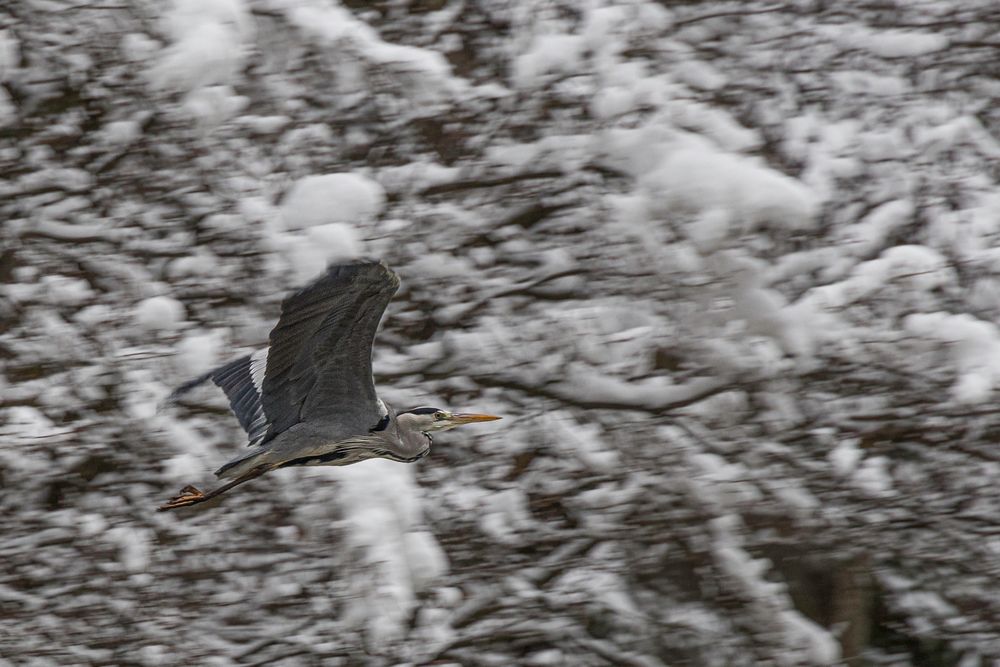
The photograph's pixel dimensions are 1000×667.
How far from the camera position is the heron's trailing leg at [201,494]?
4230 mm

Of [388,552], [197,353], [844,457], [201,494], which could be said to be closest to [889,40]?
[844,457]

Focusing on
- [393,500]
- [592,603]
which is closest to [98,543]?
[393,500]

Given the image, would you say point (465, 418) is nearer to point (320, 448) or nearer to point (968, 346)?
point (320, 448)

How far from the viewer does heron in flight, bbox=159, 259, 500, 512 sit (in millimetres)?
3797

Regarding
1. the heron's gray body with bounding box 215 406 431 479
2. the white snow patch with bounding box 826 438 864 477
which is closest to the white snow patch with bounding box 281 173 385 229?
the heron's gray body with bounding box 215 406 431 479

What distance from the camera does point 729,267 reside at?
17.1 feet

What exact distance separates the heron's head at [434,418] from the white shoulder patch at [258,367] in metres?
0.45

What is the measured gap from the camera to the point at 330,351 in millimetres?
4039

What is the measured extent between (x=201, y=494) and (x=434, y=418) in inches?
30.7

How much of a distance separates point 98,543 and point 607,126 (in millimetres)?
2435

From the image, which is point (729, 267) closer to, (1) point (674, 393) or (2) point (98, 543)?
(1) point (674, 393)

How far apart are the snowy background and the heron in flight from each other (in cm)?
47

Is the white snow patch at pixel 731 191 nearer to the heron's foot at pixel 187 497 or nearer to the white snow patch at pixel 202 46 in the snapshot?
the white snow patch at pixel 202 46

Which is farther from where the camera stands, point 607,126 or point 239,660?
point 607,126
